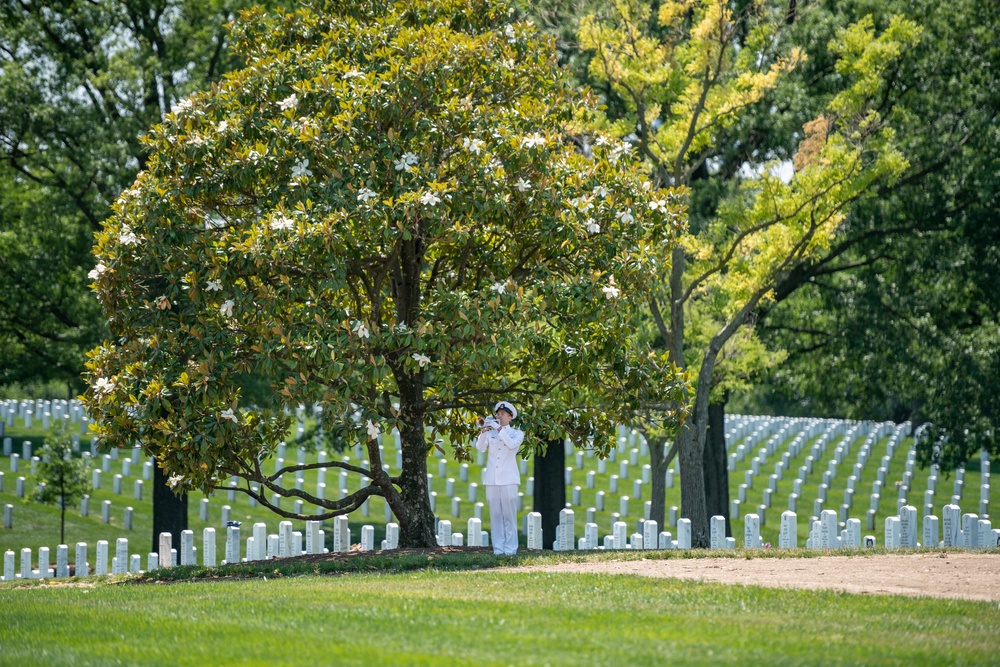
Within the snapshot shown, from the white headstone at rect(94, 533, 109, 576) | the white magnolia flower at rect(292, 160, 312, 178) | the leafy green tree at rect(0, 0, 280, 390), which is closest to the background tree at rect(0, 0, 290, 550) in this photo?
the leafy green tree at rect(0, 0, 280, 390)

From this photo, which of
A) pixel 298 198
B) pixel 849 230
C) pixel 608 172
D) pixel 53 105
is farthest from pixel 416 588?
pixel 53 105

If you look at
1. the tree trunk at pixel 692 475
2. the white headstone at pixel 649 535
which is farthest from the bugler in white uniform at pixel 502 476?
the tree trunk at pixel 692 475

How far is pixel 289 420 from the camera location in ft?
43.4

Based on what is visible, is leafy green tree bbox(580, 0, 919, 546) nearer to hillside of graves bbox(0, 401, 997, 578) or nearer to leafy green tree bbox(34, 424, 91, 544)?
hillside of graves bbox(0, 401, 997, 578)

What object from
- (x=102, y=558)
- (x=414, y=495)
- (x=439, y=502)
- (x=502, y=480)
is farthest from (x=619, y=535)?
(x=439, y=502)

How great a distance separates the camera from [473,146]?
12.5 m

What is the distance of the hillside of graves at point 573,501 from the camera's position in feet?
55.9

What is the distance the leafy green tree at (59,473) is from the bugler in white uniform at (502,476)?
11765mm

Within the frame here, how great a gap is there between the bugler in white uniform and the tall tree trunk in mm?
1126

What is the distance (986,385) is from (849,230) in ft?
11.9

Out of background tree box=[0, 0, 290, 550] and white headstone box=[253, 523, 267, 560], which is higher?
background tree box=[0, 0, 290, 550]

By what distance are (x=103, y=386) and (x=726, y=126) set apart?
9.12 metres

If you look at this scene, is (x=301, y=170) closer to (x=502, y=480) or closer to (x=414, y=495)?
(x=502, y=480)

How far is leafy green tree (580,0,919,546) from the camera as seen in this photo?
16.2 metres
